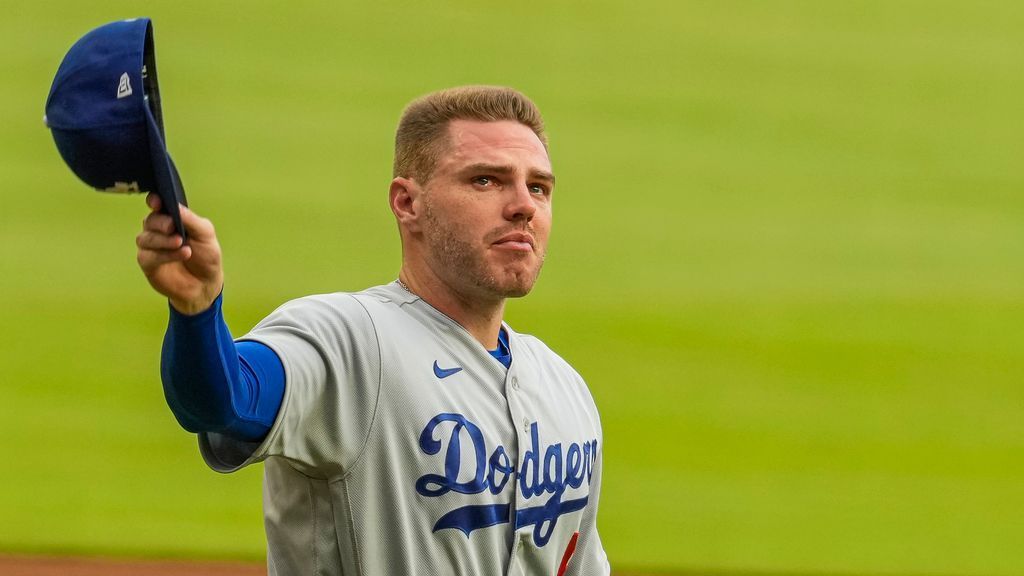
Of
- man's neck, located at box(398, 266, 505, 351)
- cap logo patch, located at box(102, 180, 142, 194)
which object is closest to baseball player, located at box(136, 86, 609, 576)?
man's neck, located at box(398, 266, 505, 351)

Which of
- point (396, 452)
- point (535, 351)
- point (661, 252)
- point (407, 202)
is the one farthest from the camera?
point (661, 252)

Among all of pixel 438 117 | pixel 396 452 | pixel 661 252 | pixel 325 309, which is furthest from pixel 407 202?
pixel 661 252

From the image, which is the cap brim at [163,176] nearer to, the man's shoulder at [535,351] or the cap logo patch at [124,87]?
the cap logo patch at [124,87]

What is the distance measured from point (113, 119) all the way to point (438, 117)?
66cm

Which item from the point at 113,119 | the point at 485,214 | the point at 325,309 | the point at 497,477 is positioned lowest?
the point at 497,477

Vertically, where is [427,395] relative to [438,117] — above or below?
below

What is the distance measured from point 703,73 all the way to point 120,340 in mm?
2147

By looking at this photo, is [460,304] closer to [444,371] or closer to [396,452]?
[444,371]

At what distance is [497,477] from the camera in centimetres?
142

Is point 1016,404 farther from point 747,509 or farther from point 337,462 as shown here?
point 337,462

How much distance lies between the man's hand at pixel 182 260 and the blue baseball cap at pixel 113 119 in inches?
0.5

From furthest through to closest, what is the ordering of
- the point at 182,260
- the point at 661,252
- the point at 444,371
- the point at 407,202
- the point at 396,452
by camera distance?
the point at 661,252, the point at 407,202, the point at 444,371, the point at 396,452, the point at 182,260

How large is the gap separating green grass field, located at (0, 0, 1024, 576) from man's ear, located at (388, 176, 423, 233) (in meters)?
1.97

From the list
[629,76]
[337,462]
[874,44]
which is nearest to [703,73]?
[629,76]
